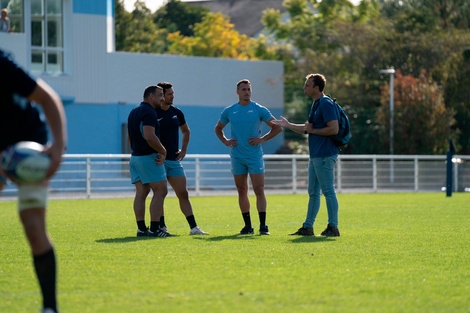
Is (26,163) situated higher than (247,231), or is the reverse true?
(26,163)

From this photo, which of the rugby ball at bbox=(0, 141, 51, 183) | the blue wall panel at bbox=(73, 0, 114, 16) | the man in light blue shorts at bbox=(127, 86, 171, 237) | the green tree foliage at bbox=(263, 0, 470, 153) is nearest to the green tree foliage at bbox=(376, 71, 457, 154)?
the green tree foliage at bbox=(263, 0, 470, 153)

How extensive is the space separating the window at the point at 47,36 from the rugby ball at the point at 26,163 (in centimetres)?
3178

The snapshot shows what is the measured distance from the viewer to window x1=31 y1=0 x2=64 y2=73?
3803 centimetres

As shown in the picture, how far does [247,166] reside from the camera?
15227 millimetres

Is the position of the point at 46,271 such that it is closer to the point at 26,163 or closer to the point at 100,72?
the point at 26,163

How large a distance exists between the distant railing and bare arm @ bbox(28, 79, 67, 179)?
23665mm

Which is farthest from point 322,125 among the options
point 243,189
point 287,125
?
point 243,189

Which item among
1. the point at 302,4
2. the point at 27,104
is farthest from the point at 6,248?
the point at 302,4

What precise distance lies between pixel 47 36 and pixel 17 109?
3198 cm

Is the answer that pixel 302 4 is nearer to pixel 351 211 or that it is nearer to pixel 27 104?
pixel 351 211

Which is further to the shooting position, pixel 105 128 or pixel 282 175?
pixel 105 128

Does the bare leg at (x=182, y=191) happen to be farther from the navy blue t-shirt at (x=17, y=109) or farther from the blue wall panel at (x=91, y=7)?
the blue wall panel at (x=91, y=7)

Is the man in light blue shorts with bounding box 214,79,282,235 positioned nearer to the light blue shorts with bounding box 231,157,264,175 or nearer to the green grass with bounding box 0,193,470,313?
the light blue shorts with bounding box 231,157,264,175

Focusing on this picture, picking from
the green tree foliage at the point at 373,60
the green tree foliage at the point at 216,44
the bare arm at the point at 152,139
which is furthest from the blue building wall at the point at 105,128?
the green tree foliage at the point at 216,44
